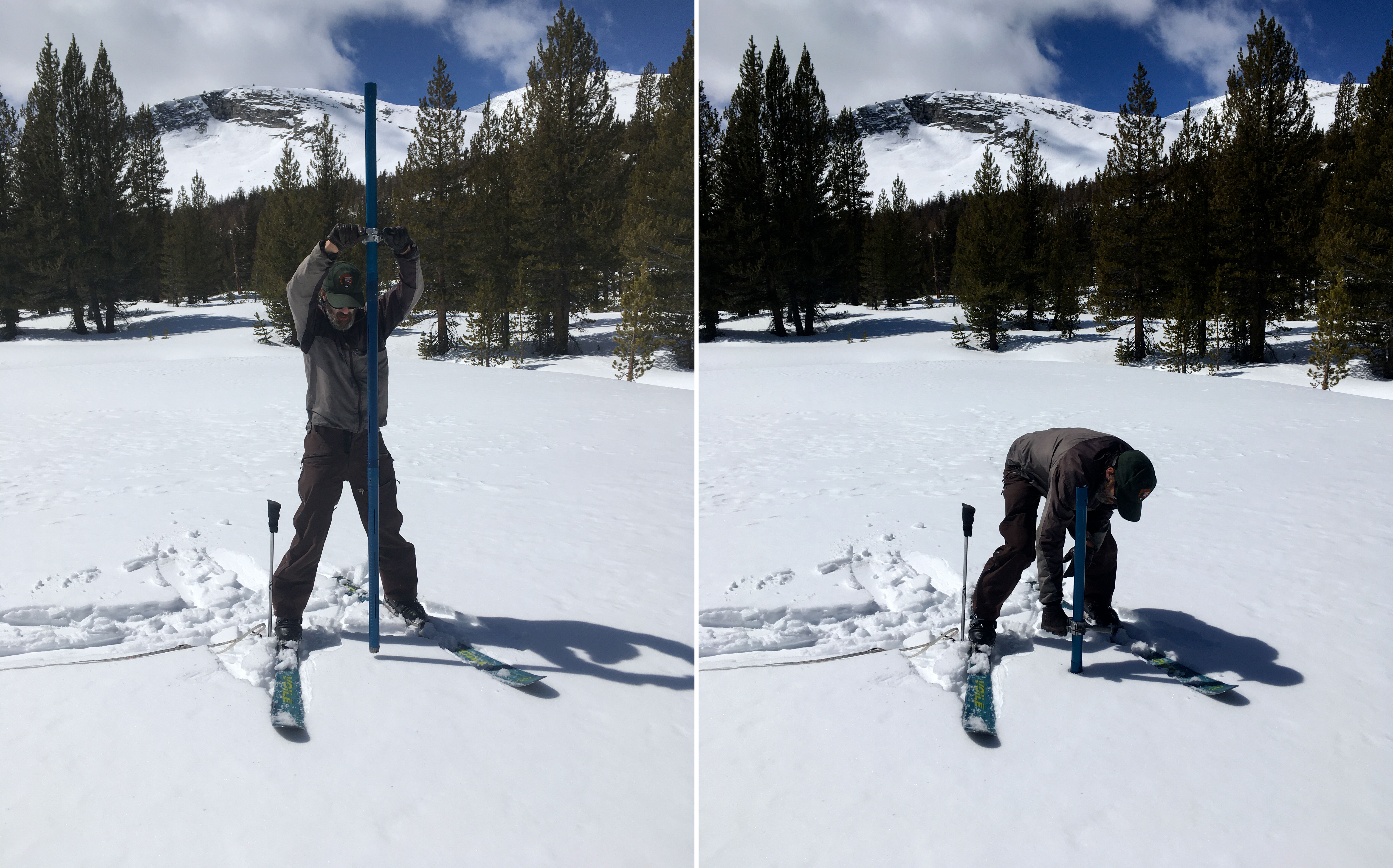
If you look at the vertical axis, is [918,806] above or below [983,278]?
below

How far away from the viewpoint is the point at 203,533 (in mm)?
4957

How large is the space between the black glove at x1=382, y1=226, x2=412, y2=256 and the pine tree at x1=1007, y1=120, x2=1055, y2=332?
24.4 metres

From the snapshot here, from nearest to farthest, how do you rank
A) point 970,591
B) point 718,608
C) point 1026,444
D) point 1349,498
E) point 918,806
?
point 918,806
point 1026,444
point 718,608
point 970,591
point 1349,498

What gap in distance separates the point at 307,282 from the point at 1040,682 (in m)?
3.27

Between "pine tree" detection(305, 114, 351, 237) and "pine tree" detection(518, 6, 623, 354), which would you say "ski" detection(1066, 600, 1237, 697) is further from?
"pine tree" detection(305, 114, 351, 237)

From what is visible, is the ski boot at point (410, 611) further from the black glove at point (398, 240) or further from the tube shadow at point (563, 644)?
the black glove at point (398, 240)

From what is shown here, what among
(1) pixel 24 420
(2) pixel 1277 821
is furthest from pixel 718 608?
(1) pixel 24 420

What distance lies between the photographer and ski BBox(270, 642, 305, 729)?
105 inches

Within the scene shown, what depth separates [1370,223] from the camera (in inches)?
643

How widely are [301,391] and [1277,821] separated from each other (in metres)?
13.7

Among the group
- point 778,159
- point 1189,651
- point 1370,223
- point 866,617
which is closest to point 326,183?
point 778,159

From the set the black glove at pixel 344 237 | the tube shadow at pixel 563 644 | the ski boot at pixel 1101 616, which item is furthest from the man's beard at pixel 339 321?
the ski boot at pixel 1101 616

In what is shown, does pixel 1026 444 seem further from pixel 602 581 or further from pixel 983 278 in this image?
pixel 983 278

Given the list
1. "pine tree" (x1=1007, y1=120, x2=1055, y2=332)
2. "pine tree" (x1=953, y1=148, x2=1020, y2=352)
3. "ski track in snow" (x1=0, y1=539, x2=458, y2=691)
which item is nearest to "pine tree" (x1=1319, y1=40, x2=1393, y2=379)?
"pine tree" (x1=953, y1=148, x2=1020, y2=352)
